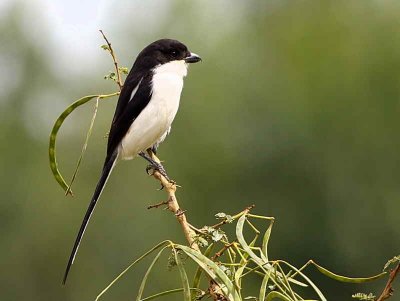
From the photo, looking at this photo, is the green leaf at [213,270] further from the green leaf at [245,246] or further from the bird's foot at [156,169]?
the bird's foot at [156,169]

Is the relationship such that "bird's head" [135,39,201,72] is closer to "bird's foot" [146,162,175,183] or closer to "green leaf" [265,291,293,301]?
"bird's foot" [146,162,175,183]

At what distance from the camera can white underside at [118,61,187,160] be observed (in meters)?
5.64

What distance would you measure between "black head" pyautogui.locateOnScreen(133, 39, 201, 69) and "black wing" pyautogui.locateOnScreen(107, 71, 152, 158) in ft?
0.51

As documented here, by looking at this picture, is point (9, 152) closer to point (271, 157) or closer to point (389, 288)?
point (271, 157)

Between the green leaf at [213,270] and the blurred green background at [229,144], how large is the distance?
75.4ft

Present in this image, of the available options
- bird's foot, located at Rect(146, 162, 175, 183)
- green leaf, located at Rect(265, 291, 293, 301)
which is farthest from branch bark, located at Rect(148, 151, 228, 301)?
bird's foot, located at Rect(146, 162, 175, 183)

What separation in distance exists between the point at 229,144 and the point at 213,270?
1230 inches

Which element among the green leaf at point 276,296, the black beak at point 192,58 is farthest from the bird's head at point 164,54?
the green leaf at point 276,296

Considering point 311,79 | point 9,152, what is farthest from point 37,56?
point 311,79

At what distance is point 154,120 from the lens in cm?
566

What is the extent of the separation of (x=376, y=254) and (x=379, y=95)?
641cm

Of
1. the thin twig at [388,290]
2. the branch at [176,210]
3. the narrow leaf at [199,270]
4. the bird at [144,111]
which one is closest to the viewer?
the thin twig at [388,290]

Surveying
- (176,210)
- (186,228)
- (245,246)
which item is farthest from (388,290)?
(176,210)

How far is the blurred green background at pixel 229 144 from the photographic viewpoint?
30453 millimetres
